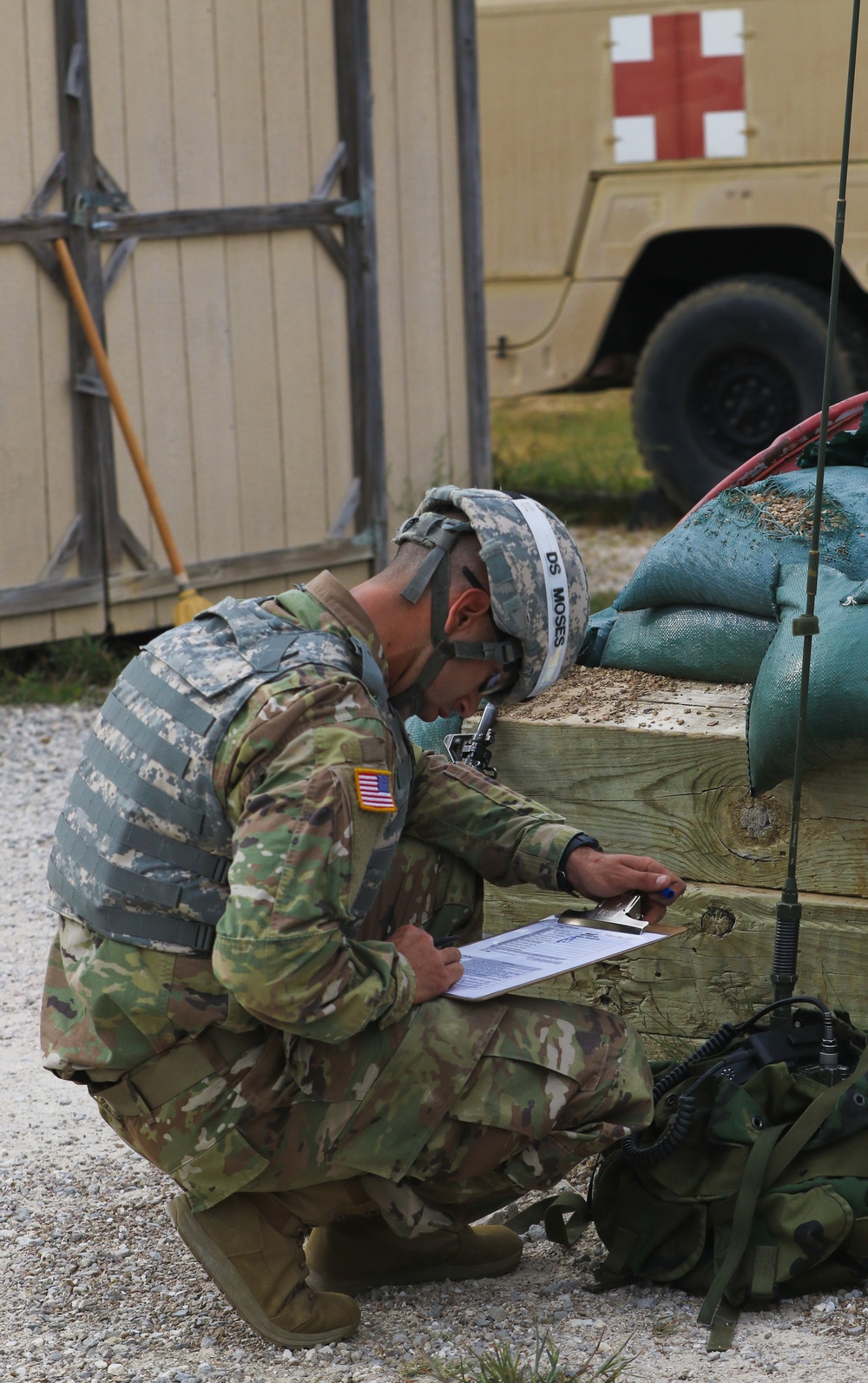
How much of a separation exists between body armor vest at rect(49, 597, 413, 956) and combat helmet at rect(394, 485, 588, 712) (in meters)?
0.14

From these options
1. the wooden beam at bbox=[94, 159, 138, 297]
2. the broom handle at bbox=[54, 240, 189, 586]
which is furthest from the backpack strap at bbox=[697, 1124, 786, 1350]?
the wooden beam at bbox=[94, 159, 138, 297]

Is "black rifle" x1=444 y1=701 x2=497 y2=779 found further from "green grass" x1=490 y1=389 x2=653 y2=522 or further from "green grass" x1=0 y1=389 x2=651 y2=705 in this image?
"green grass" x1=490 y1=389 x2=653 y2=522

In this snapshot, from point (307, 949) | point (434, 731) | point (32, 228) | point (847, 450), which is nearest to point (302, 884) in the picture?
point (307, 949)

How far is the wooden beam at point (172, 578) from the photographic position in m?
6.01

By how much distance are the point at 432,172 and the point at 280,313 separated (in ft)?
3.23

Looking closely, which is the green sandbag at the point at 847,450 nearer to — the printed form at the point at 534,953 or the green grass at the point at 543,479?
the printed form at the point at 534,953

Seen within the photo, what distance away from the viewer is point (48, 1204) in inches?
113

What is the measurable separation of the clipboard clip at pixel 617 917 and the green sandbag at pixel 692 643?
616mm

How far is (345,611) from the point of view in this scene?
2.30m

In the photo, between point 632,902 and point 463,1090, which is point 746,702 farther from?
point 463,1090

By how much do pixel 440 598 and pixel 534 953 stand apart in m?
0.50

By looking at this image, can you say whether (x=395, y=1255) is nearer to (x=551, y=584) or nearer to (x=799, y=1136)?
(x=799, y=1136)

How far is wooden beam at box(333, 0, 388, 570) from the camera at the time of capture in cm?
663

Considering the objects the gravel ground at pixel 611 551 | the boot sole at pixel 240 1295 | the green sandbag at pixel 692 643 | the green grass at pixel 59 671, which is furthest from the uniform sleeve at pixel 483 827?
the gravel ground at pixel 611 551
